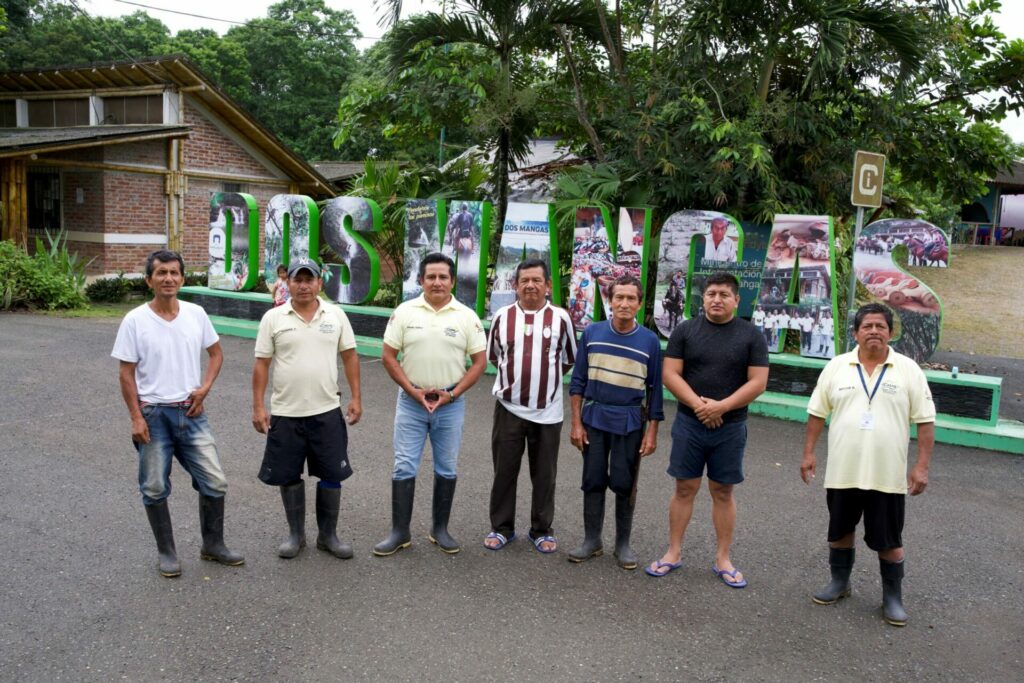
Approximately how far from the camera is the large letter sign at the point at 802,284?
8766mm

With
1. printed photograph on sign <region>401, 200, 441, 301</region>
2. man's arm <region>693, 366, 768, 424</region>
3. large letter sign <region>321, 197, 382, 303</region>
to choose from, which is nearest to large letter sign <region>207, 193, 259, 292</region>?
large letter sign <region>321, 197, 382, 303</region>

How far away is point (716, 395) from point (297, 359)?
7.15ft

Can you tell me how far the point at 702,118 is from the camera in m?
9.55

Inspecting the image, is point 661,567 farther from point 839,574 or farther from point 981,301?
point 981,301

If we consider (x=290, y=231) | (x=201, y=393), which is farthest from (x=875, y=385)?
(x=290, y=231)

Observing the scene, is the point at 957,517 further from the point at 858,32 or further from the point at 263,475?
the point at 858,32

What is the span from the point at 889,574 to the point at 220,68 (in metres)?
36.4

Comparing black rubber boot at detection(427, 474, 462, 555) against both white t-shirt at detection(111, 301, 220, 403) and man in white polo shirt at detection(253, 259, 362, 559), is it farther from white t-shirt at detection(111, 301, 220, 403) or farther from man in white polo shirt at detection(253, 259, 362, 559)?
white t-shirt at detection(111, 301, 220, 403)

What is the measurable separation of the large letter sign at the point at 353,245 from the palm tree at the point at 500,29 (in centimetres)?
198

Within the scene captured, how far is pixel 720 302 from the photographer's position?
444 cm

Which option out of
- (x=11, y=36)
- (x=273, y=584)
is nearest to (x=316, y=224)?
(x=273, y=584)

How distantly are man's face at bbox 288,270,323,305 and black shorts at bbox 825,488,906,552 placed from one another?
9.28ft

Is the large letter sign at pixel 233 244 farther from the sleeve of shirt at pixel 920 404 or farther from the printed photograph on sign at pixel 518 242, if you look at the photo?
the sleeve of shirt at pixel 920 404

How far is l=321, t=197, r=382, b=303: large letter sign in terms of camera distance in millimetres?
11414
